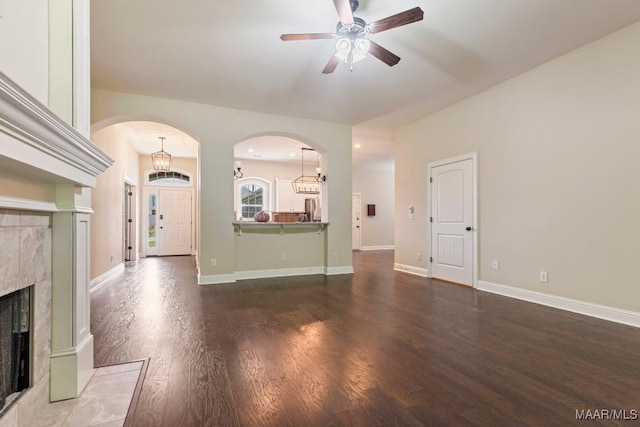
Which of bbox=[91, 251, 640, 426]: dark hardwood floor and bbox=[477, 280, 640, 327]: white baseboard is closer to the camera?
bbox=[91, 251, 640, 426]: dark hardwood floor

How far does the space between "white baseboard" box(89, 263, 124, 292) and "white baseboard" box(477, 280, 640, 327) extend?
569 cm

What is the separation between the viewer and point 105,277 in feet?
16.1

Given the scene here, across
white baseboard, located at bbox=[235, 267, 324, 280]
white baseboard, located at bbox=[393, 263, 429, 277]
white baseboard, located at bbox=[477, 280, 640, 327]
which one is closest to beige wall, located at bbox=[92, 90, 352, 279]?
white baseboard, located at bbox=[235, 267, 324, 280]

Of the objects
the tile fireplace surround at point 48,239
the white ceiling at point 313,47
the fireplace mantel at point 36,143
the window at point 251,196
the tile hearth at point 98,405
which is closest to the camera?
the fireplace mantel at point 36,143

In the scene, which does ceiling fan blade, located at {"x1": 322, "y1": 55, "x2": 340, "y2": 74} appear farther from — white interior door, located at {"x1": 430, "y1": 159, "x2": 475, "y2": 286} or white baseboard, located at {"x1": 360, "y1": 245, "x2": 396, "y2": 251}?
white baseboard, located at {"x1": 360, "y1": 245, "x2": 396, "y2": 251}

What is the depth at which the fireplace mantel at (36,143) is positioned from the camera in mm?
870

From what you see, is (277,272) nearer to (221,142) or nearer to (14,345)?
(221,142)

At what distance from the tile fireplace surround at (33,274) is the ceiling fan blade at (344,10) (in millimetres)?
2318

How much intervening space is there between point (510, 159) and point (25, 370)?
4.90 metres

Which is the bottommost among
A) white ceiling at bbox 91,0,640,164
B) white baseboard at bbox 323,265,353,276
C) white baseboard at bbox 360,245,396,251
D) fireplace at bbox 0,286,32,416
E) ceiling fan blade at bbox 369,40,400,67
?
white baseboard at bbox 360,245,396,251

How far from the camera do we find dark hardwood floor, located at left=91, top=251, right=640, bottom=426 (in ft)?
5.06

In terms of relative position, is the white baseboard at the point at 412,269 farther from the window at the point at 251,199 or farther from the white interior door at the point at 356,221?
the window at the point at 251,199

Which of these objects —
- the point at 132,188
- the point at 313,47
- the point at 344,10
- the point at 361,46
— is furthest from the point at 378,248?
the point at 344,10

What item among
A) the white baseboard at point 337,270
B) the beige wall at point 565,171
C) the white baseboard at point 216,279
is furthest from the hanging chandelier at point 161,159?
the beige wall at point 565,171
